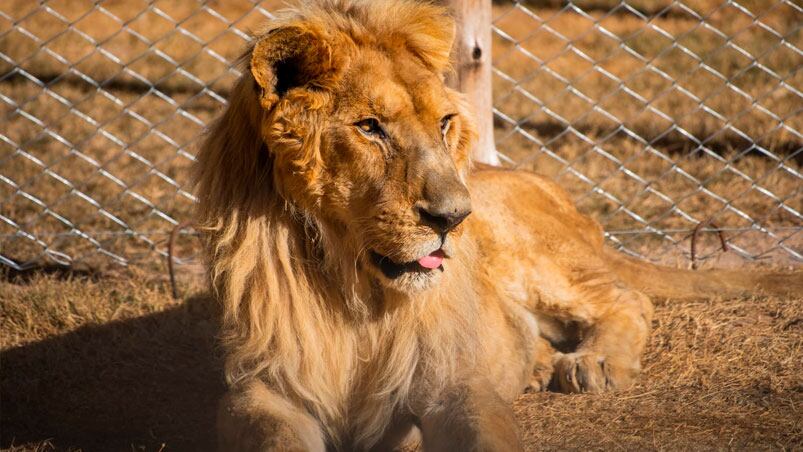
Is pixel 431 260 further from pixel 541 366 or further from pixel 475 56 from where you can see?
pixel 475 56

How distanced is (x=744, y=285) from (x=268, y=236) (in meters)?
1.88

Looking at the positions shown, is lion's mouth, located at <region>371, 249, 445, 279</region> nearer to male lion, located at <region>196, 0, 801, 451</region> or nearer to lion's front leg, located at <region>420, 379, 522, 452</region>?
male lion, located at <region>196, 0, 801, 451</region>

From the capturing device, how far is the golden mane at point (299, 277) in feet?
8.32

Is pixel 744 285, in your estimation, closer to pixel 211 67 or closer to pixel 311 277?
pixel 311 277

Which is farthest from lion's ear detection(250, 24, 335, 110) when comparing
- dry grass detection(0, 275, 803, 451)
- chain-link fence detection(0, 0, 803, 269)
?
dry grass detection(0, 275, 803, 451)

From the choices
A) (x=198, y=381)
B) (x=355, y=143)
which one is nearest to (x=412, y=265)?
(x=355, y=143)

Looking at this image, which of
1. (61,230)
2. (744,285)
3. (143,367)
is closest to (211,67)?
(61,230)

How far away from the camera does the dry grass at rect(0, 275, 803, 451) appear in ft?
9.11

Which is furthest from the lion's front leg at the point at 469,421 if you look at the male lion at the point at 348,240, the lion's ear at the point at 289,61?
the lion's ear at the point at 289,61

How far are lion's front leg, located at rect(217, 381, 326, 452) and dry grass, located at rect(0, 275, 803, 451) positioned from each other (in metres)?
0.42

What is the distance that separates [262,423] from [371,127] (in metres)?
0.75

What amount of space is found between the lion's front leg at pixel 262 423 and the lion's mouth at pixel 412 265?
0.44 metres

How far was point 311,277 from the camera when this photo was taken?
2586mm

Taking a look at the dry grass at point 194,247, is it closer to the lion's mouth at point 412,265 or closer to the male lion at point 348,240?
the male lion at point 348,240
